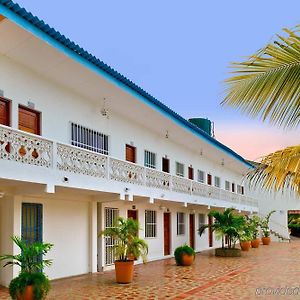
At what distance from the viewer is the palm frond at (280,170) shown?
4.90 metres

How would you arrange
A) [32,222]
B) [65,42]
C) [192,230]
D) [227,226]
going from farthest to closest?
[192,230] → [227,226] → [32,222] → [65,42]

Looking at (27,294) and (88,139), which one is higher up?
(88,139)

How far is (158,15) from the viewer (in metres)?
6.25

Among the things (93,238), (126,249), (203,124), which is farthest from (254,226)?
(126,249)

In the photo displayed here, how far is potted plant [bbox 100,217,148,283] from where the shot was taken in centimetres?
1430

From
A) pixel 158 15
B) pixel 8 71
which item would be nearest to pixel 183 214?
pixel 8 71

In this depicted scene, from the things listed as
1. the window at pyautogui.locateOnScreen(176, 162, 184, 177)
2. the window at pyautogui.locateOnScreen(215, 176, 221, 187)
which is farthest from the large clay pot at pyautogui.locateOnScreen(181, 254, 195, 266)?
the window at pyautogui.locateOnScreen(215, 176, 221, 187)

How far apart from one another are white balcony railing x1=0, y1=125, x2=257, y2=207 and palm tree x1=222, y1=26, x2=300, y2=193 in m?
7.08

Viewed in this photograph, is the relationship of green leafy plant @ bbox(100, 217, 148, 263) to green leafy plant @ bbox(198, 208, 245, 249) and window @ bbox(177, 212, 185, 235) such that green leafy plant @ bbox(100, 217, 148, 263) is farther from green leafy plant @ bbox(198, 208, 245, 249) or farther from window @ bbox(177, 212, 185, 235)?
window @ bbox(177, 212, 185, 235)

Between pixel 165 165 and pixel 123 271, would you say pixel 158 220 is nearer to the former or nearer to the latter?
pixel 165 165

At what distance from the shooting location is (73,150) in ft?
42.1

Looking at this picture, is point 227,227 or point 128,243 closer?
point 128,243

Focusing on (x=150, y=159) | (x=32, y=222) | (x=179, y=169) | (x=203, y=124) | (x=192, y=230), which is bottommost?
(x=192, y=230)

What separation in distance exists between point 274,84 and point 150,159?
17.5 metres
